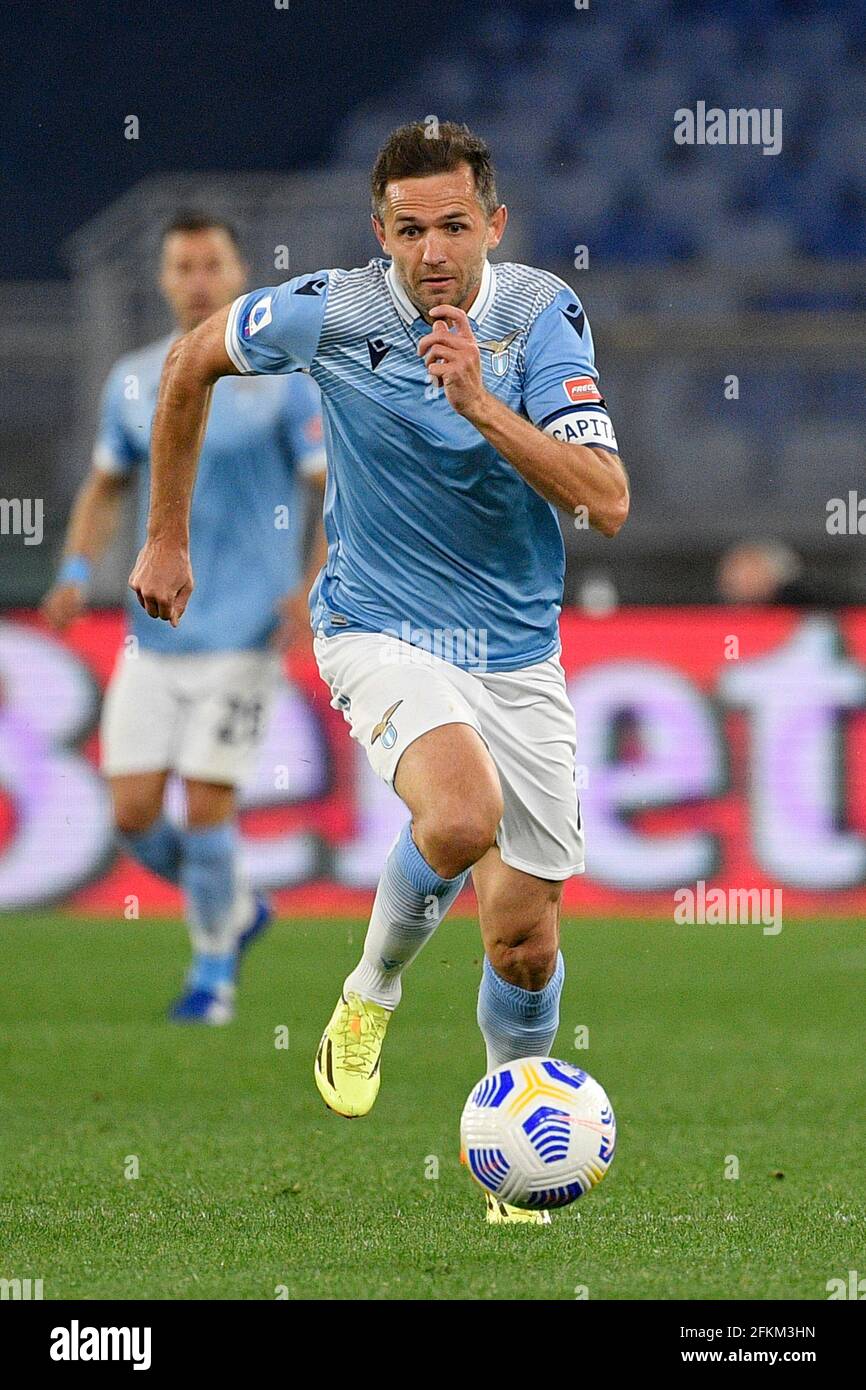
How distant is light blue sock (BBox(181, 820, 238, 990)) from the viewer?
7668mm

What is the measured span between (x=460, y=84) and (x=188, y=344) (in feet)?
46.2

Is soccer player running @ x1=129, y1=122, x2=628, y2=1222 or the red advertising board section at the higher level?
the red advertising board section

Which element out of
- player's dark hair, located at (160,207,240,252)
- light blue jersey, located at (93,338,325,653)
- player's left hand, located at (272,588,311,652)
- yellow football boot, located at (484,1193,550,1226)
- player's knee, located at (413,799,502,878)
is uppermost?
player's dark hair, located at (160,207,240,252)

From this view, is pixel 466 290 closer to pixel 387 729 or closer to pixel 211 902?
pixel 387 729

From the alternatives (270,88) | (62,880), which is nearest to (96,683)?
(62,880)

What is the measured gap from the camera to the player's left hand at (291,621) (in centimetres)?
773

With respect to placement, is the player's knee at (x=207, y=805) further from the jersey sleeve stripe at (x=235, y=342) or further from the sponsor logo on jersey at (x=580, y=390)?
the sponsor logo on jersey at (x=580, y=390)

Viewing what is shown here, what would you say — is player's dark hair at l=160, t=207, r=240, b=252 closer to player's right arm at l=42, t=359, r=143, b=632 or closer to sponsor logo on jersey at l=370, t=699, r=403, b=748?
player's right arm at l=42, t=359, r=143, b=632

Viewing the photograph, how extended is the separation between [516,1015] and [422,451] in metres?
1.24

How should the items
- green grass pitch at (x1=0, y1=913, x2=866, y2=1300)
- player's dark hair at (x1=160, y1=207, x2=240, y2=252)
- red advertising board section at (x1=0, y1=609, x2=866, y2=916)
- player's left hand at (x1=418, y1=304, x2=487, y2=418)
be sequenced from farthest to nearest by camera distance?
1. red advertising board section at (x1=0, y1=609, x2=866, y2=916)
2. player's dark hair at (x1=160, y1=207, x2=240, y2=252)
3. player's left hand at (x1=418, y1=304, x2=487, y2=418)
4. green grass pitch at (x1=0, y1=913, x2=866, y2=1300)

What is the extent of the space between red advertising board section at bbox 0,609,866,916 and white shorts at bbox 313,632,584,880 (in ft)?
19.1

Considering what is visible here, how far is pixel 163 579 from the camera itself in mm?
4398

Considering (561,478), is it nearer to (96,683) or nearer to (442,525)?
(442,525)

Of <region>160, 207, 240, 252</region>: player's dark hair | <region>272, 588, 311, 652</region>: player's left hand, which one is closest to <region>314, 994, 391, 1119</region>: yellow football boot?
<region>272, 588, 311, 652</region>: player's left hand
